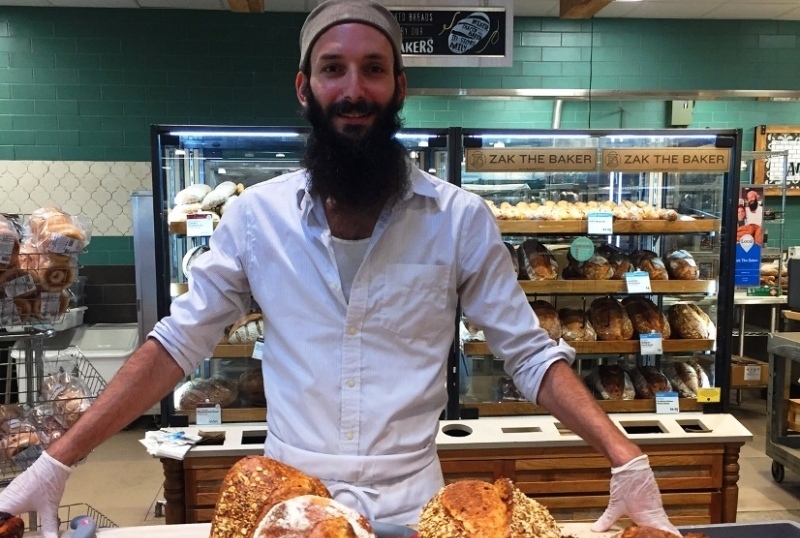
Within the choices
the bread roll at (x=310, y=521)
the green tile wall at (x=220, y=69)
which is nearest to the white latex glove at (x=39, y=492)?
the bread roll at (x=310, y=521)

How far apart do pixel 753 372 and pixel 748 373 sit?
1.4 inches

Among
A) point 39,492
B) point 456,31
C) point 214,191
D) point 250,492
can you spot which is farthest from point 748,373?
point 39,492

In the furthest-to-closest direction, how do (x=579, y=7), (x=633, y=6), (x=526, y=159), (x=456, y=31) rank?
(x=633, y=6)
(x=579, y=7)
(x=456, y=31)
(x=526, y=159)

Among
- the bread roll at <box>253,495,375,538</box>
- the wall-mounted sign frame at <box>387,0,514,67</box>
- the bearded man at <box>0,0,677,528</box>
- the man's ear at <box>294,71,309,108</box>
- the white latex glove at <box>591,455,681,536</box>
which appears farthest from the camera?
the wall-mounted sign frame at <box>387,0,514,67</box>

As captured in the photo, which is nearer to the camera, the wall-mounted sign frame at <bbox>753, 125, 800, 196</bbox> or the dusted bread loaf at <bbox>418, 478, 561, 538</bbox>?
the dusted bread loaf at <bbox>418, 478, 561, 538</bbox>

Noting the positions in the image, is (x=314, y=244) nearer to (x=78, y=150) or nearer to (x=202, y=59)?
(x=202, y=59)

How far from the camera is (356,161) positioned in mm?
1410

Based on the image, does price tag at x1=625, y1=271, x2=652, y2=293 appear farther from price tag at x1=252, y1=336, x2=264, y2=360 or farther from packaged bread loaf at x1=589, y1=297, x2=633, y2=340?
price tag at x1=252, y1=336, x2=264, y2=360

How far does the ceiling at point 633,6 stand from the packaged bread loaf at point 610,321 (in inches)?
118

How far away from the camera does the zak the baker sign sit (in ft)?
9.97

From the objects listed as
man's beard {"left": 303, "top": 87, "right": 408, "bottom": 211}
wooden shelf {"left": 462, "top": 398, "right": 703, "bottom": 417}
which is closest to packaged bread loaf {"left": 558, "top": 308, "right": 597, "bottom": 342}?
wooden shelf {"left": 462, "top": 398, "right": 703, "bottom": 417}

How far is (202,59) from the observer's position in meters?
4.91

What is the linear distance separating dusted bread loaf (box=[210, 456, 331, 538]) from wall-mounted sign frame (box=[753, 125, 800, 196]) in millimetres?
6336

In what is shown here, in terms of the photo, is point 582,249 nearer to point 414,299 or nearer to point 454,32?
point 454,32
